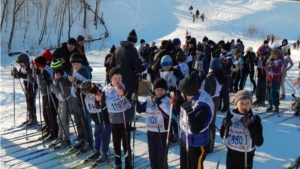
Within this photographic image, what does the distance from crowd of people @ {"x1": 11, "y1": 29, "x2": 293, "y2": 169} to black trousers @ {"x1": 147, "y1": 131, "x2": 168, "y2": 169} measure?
14 mm

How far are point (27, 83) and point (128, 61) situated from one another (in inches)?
102

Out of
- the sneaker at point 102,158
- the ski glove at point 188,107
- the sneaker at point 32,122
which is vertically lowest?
the sneaker at point 102,158

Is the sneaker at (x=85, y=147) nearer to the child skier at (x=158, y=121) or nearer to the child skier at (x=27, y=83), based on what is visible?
the child skier at (x=158, y=121)

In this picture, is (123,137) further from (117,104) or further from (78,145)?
(78,145)

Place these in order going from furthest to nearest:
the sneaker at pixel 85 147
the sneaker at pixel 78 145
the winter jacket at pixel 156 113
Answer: the sneaker at pixel 78 145 < the sneaker at pixel 85 147 < the winter jacket at pixel 156 113

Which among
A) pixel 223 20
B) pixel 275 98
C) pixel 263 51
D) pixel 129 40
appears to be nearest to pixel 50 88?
pixel 129 40

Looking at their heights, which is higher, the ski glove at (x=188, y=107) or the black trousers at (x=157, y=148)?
the ski glove at (x=188, y=107)

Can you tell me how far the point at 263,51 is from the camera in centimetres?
849

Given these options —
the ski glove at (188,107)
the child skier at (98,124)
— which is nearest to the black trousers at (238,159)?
the ski glove at (188,107)

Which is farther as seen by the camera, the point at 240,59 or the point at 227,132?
the point at 240,59

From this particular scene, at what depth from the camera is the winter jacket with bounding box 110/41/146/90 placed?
5750mm

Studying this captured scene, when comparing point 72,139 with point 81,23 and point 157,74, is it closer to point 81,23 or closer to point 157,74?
point 157,74

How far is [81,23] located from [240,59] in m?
30.2

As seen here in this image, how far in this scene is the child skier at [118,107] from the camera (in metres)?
4.57
